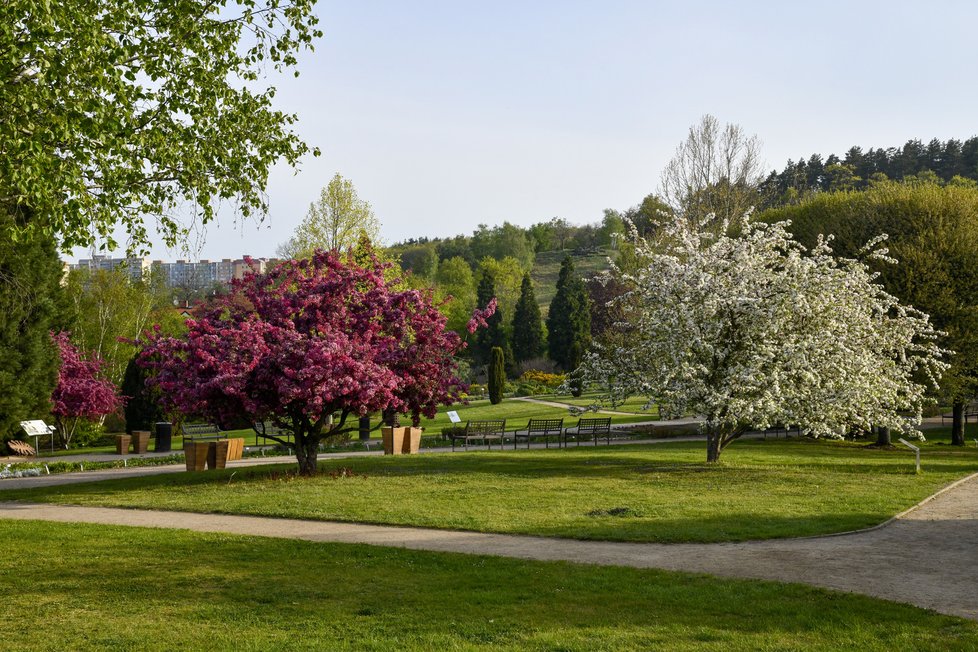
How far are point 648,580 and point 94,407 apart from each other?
97.5 ft

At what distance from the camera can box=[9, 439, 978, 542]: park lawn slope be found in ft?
45.3

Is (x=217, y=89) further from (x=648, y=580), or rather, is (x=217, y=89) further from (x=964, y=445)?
(x=964, y=445)

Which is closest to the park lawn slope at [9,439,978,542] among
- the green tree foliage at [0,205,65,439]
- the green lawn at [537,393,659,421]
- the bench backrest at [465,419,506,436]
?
the bench backrest at [465,419,506,436]

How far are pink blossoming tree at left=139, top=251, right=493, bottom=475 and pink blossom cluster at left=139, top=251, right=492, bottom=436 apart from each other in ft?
0.07

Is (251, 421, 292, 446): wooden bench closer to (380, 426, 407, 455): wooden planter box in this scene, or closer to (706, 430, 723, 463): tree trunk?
(380, 426, 407, 455): wooden planter box

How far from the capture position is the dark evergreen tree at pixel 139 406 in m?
38.8

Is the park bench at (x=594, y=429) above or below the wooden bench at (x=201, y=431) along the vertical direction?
above

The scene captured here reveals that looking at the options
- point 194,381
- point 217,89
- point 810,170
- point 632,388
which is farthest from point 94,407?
point 810,170

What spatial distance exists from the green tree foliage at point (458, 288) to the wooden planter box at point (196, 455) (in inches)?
2026

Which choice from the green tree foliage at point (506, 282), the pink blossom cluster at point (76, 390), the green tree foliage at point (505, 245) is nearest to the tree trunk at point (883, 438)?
the pink blossom cluster at point (76, 390)

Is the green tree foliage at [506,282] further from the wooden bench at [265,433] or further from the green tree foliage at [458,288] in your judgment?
the wooden bench at [265,433]

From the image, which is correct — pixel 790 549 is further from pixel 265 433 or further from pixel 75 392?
pixel 75 392

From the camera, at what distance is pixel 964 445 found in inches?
1219

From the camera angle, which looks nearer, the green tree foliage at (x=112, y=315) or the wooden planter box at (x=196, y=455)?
the wooden planter box at (x=196, y=455)
